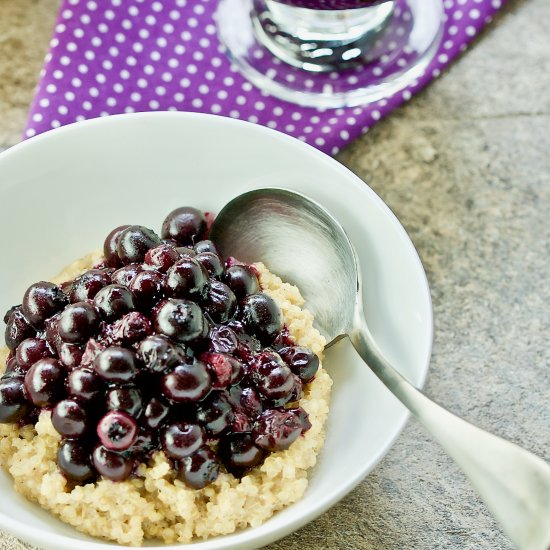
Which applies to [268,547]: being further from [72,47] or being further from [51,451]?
[72,47]

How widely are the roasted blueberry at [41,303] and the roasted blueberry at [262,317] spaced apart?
32cm

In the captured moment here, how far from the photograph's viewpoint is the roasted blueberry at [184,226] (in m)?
1.60

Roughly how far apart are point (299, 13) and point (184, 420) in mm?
1191

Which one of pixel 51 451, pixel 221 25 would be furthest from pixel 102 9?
pixel 51 451

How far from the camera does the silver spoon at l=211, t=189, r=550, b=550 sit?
1165 millimetres

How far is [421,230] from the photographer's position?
1931 millimetres

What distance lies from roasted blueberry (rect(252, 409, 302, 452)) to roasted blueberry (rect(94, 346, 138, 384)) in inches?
8.5

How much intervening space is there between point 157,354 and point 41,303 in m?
0.28

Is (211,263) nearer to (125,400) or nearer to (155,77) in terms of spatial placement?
(125,400)

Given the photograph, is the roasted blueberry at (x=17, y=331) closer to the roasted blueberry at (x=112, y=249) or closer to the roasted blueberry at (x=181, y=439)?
the roasted blueberry at (x=112, y=249)

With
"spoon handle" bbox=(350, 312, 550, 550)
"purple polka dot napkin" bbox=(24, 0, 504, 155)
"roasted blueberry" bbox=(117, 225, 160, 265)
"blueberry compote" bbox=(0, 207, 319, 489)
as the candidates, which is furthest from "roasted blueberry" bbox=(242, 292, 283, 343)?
"purple polka dot napkin" bbox=(24, 0, 504, 155)

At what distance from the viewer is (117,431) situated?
48.6 inches

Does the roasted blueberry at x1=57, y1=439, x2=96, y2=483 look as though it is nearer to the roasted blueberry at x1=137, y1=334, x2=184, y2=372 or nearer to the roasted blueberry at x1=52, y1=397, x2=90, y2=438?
the roasted blueberry at x1=52, y1=397, x2=90, y2=438

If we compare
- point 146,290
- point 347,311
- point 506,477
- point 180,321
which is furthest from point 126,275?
point 506,477
